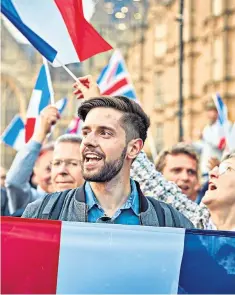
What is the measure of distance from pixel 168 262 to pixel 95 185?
55cm

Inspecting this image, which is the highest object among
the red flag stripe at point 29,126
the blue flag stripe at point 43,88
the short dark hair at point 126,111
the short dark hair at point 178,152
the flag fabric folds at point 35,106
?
the blue flag stripe at point 43,88

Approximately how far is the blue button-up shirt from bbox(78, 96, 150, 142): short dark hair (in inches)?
12.1

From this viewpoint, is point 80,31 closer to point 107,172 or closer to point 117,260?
point 107,172

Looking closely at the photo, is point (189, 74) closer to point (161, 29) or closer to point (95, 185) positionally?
point (161, 29)

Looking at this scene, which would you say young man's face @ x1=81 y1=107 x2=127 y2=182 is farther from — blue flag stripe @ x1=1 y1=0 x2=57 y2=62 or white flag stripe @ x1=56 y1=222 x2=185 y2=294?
blue flag stripe @ x1=1 y1=0 x2=57 y2=62

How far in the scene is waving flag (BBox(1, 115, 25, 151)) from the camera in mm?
9078

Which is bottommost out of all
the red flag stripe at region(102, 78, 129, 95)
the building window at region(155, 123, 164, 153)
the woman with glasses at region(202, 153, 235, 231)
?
the woman with glasses at region(202, 153, 235, 231)

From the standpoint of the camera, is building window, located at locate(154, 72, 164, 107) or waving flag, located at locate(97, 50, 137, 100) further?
building window, located at locate(154, 72, 164, 107)

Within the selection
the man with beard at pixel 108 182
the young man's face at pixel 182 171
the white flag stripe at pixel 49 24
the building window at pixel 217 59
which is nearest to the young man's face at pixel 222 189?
the man with beard at pixel 108 182

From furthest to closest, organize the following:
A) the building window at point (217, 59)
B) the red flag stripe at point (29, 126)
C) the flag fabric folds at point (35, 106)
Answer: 1. the building window at point (217, 59)
2. the flag fabric folds at point (35, 106)
3. the red flag stripe at point (29, 126)

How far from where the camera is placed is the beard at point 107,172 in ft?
13.6

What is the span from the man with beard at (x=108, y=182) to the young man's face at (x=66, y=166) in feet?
5.16

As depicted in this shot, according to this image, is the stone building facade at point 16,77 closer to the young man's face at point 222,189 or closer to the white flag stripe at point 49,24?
the white flag stripe at point 49,24

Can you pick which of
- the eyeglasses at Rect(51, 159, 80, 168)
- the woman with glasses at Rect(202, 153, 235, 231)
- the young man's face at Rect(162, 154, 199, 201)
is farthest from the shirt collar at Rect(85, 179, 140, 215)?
the young man's face at Rect(162, 154, 199, 201)
